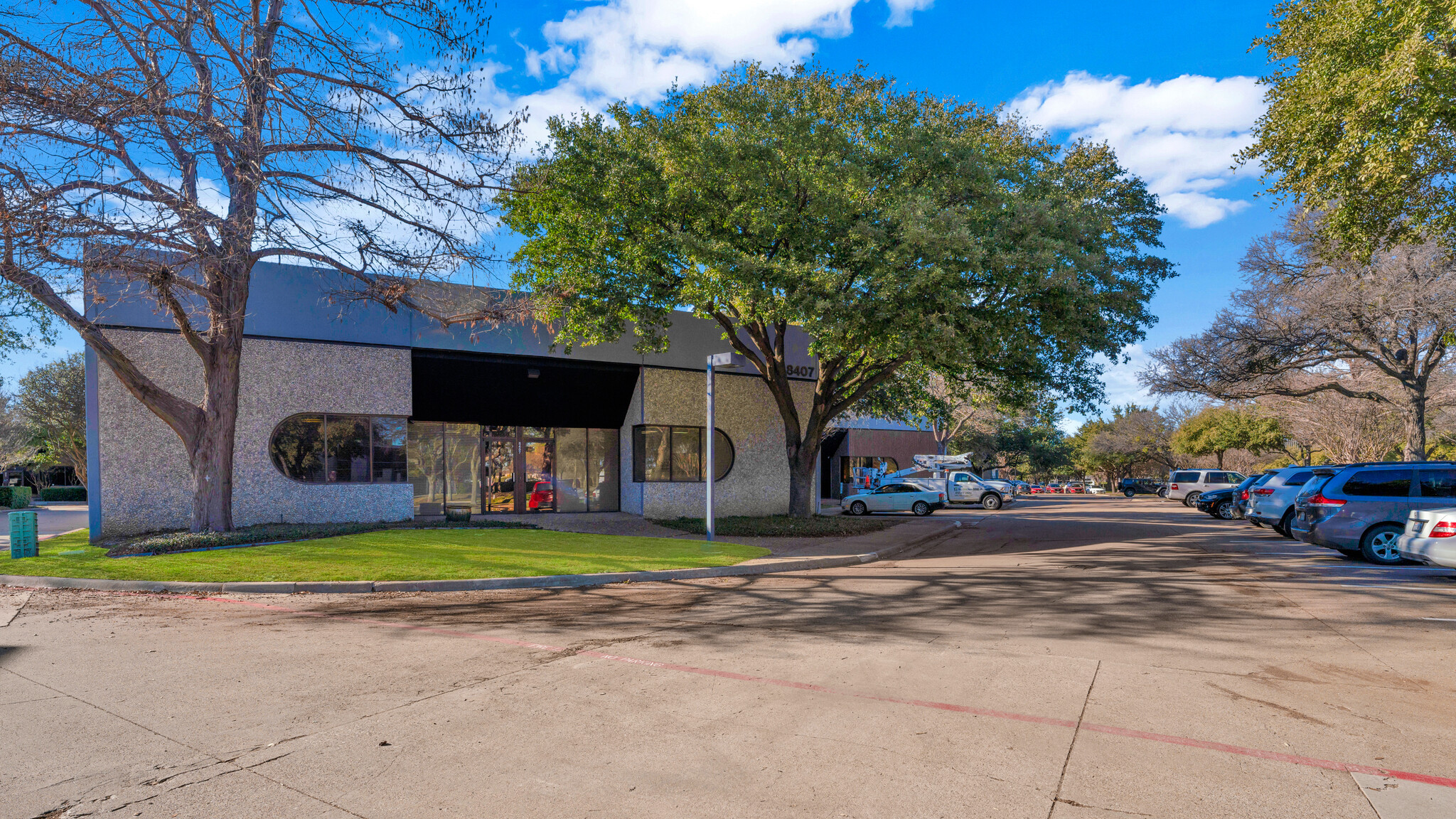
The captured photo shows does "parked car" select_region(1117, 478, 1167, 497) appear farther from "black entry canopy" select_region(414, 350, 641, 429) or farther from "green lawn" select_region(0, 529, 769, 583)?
"green lawn" select_region(0, 529, 769, 583)

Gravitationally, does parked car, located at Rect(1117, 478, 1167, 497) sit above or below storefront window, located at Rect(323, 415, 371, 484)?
below

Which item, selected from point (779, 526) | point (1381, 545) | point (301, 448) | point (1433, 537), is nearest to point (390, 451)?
point (301, 448)

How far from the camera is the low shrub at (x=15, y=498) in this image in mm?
36469

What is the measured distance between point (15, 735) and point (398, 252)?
1016 centimetres

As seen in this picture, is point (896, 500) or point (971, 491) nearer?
point (896, 500)

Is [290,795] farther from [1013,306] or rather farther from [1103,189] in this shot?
[1103,189]

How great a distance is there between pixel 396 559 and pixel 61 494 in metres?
48.0

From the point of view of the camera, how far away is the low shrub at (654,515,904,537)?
64.3 ft

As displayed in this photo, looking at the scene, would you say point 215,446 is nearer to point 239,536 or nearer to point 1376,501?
point 239,536

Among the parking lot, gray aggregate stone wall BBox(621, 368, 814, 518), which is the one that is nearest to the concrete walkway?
gray aggregate stone wall BBox(621, 368, 814, 518)

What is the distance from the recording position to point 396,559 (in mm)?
12969

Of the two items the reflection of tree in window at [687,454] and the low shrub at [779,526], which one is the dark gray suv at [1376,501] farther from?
the reflection of tree in window at [687,454]

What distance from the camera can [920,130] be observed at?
1638cm

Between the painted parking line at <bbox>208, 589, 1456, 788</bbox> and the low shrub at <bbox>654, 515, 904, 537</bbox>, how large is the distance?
38.8ft
